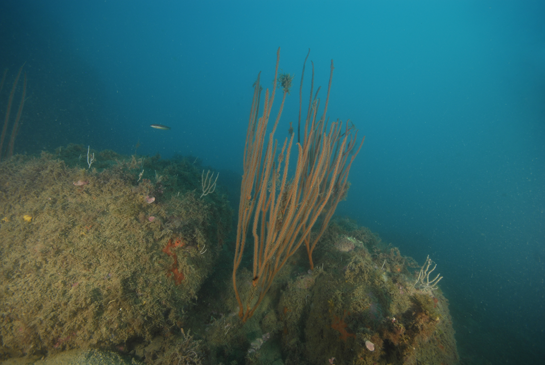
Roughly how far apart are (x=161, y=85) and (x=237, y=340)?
114720 millimetres

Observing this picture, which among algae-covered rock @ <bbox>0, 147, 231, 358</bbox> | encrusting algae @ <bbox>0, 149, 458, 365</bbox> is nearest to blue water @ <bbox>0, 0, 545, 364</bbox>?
encrusting algae @ <bbox>0, 149, 458, 365</bbox>

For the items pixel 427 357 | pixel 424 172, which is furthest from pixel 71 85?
pixel 424 172

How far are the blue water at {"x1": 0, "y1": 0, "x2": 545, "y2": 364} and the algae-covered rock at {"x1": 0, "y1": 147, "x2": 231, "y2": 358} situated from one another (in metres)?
6.87

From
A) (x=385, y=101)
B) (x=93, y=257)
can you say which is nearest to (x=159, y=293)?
(x=93, y=257)

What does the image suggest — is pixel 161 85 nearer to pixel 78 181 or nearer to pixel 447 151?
pixel 78 181

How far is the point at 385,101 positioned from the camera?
104 meters

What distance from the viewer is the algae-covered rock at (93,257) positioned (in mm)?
2238

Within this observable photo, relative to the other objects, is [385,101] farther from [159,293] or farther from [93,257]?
[93,257]

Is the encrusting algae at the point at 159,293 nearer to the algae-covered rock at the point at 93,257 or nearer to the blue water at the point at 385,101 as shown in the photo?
the algae-covered rock at the point at 93,257

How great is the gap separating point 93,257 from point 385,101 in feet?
411

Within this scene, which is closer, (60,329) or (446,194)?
(60,329)

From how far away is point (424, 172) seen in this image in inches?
2744

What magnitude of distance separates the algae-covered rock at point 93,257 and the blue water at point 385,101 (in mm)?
6867

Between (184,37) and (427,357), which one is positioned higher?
(184,37)
